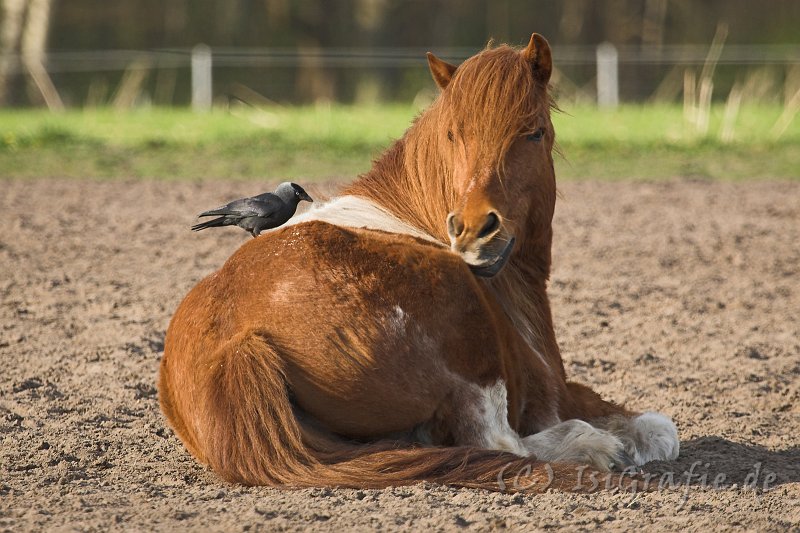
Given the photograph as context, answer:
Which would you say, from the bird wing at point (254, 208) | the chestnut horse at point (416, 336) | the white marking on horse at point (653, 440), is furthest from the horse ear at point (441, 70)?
the white marking on horse at point (653, 440)

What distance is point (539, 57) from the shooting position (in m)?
4.03

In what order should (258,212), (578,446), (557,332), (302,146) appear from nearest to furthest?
(578,446) → (258,212) → (557,332) → (302,146)

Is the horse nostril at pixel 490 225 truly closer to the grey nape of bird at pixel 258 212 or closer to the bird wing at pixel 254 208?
the grey nape of bird at pixel 258 212

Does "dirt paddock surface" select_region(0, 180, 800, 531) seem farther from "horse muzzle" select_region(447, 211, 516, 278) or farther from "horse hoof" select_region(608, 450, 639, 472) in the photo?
"horse muzzle" select_region(447, 211, 516, 278)

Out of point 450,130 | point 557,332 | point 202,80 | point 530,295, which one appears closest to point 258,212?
point 450,130

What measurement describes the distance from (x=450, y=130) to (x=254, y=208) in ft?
4.05

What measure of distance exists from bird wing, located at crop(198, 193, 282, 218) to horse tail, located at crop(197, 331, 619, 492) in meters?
1.47

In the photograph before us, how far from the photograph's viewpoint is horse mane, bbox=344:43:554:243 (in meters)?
3.81

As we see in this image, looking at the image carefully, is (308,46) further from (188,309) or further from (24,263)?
(188,309)

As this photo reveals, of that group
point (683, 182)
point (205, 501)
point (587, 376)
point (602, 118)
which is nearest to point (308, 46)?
point (602, 118)

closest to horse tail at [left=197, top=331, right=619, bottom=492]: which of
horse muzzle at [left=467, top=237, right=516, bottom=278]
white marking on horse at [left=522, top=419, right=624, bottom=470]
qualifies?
white marking on horse at [left=522, top=419, right=624, bottom=470]

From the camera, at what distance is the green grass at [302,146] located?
476 inches

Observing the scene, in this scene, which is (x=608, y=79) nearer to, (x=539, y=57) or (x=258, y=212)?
(x=258, y=212)

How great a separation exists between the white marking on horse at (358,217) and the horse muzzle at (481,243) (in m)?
0.29
